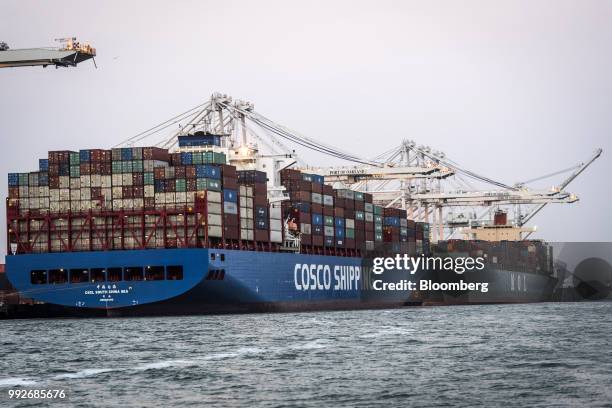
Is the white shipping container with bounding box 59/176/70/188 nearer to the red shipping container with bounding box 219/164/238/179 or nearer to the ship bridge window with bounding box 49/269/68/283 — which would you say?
the ship bridge window with bounding box 49/269/68/283

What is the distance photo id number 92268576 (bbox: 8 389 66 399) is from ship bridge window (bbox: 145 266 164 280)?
145 feet

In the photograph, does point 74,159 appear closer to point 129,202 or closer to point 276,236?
point 129,202

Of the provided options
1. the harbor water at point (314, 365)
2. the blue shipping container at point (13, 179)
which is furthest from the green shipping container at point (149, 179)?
the harbor water at point (314, 365)

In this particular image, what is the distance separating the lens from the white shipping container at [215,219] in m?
76.9

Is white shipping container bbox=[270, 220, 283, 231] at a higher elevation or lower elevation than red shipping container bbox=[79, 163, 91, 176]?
lower

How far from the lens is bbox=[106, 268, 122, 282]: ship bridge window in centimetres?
7756

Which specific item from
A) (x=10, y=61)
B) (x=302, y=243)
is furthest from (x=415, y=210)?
(x=10, y=61)

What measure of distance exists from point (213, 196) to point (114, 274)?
27.2 feet

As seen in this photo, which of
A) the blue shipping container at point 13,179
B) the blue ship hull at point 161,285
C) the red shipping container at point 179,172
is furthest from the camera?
the blue shipping container at point 13,179

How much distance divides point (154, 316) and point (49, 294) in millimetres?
7364

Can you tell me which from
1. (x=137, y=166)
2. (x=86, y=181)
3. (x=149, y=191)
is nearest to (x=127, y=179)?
(x=137, y=166)

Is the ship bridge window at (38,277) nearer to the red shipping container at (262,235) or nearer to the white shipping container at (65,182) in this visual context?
the white shipping container at (65,182)

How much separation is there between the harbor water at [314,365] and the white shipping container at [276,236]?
76.6 ft

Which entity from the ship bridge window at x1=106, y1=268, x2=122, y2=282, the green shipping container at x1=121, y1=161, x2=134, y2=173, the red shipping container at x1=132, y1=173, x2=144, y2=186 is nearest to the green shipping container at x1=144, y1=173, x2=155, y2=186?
the red shipping container at x1=132, y1=173, x2=144, y2=186
